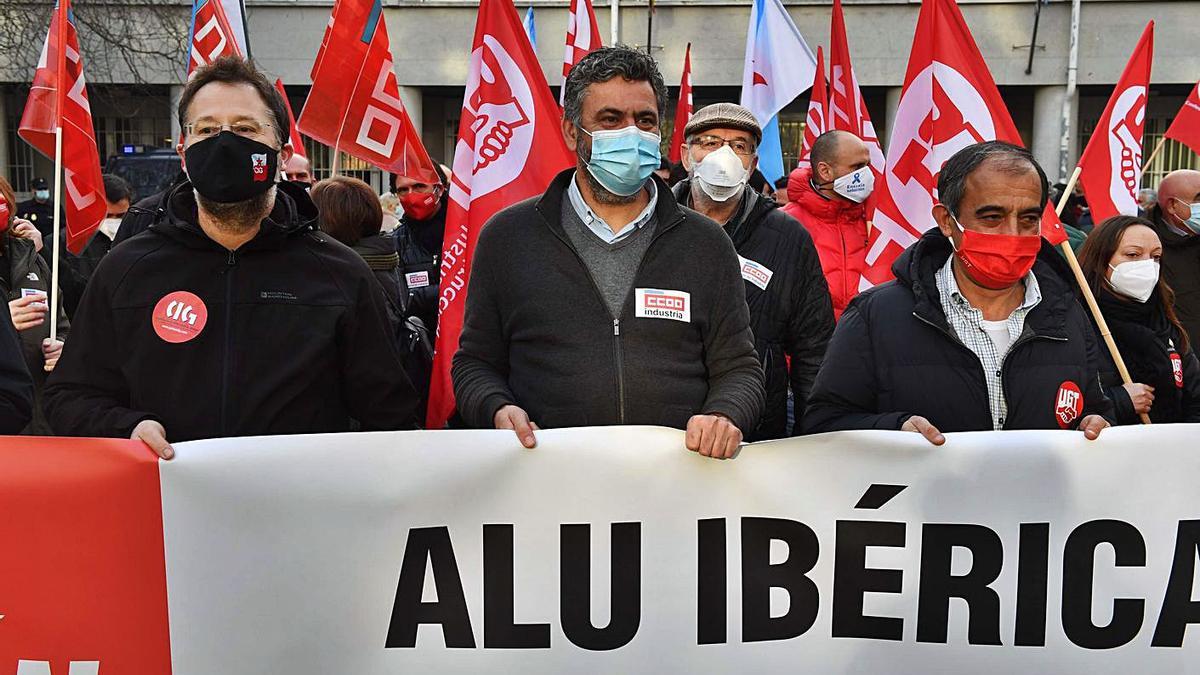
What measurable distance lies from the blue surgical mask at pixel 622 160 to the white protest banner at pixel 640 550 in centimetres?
64

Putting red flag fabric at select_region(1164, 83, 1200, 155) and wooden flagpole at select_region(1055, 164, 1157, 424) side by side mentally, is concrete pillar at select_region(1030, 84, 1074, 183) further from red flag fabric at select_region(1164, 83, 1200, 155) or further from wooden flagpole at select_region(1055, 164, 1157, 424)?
wooden flagpole at select_region(1055, 164, 1157, 424)

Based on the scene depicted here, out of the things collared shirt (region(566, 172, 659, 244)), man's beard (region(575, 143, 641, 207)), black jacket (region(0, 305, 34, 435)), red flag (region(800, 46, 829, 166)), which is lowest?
black jacket (region(0, 305, 34, 435))

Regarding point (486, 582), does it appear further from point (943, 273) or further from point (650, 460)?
point (943, 273)

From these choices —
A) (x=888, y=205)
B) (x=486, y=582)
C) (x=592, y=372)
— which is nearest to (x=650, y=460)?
(x=592, y=372)

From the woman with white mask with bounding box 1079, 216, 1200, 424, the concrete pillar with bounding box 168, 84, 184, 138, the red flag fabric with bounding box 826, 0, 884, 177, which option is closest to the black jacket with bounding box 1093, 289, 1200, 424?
the woman with white mask with bounding box 1079, 216, 1200, 424

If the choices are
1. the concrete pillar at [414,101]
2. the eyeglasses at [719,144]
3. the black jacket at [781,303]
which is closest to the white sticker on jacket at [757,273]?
the black jacket at [781,303]

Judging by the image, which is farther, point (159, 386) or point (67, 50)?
point (67, 50)

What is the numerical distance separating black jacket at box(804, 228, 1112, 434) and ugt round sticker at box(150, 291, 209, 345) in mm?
1560

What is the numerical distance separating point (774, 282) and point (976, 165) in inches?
52.3

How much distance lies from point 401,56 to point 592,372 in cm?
2257

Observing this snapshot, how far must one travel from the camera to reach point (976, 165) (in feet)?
9.80

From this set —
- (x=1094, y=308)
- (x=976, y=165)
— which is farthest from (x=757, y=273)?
(x=976, y=165)

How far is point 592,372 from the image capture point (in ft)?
9.33

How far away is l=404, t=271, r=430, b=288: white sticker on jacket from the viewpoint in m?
5.97
